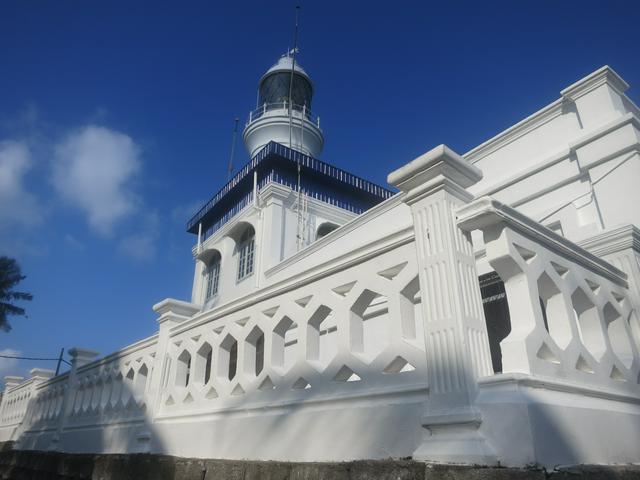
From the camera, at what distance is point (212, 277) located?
1577 centimetres

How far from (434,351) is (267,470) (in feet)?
3.29

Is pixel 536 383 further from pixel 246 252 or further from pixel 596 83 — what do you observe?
pixel 246 252

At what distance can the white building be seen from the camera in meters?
1.79

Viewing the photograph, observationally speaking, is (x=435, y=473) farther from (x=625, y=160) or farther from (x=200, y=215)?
(x=200, y=215)

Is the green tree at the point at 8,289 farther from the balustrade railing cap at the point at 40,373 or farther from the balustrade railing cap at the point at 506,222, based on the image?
the balustrade railing cap at the point at 506,222

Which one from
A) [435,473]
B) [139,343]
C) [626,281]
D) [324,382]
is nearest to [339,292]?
[324,382]

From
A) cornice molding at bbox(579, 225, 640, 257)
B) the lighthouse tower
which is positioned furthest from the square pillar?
the lighthouse tower

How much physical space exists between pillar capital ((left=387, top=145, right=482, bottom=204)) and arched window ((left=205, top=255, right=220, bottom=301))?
13457mm

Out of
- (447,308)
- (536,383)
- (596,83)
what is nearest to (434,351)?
(447,308)

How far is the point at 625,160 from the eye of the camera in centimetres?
515

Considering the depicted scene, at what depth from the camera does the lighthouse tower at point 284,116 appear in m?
18.7

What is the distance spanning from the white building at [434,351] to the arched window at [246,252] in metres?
8.05

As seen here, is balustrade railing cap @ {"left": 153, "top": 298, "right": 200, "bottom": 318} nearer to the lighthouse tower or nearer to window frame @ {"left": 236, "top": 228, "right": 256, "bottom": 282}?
window frame @ {"left": 236, "top": 228, "right": 256, "bottom": 282}

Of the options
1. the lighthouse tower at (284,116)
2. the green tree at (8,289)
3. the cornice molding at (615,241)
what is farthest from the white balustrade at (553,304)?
the green tree at (8,289)
